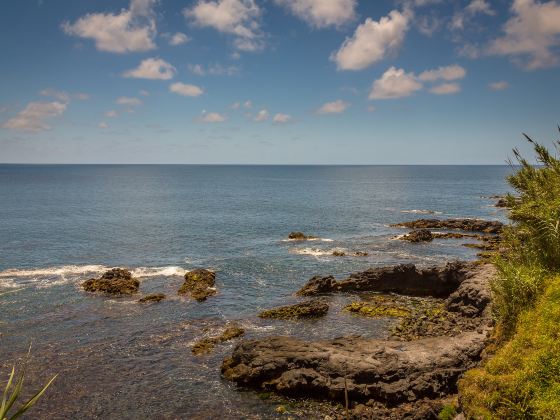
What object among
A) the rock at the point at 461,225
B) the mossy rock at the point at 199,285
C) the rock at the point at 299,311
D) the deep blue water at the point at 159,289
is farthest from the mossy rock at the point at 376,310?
the rock at the point at 461,225

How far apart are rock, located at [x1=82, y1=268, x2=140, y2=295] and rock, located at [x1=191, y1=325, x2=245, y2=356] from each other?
56.6 ft

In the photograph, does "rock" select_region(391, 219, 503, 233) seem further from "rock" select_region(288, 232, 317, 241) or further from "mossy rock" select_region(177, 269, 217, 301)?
"mossy rock" select_region(177, 269, 217, 301)

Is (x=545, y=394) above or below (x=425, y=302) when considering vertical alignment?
above

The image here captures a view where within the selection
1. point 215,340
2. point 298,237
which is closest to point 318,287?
point 215,340

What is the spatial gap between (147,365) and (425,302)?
99.9 feet

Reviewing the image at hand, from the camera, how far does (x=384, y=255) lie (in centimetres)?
6944

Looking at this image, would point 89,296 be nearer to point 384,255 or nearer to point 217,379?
point 217,379

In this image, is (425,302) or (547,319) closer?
(547,319)

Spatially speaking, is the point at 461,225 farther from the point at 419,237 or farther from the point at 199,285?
the point at 199,285

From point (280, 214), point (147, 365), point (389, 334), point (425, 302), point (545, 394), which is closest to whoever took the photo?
point (545, 394)

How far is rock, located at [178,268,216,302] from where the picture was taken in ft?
163

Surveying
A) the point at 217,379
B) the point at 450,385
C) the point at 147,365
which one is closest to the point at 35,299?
the point at 147,365

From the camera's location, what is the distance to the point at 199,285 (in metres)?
52.0

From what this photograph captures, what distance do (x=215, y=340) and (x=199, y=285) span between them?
15.8 metres
